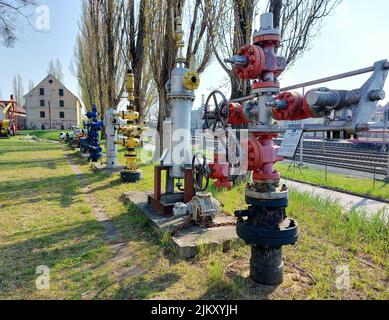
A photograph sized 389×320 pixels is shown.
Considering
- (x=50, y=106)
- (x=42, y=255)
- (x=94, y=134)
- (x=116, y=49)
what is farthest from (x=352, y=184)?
(x=50, y=106)

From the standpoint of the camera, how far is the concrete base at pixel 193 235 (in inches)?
127

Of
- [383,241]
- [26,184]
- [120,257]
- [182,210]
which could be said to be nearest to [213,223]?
[182,210]

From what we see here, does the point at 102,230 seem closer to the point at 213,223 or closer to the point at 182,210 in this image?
the point at 182,210

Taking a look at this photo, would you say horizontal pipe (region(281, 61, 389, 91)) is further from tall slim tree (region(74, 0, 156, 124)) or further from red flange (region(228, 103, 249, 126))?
tall slim tree (region(74, 0, 156, 124))

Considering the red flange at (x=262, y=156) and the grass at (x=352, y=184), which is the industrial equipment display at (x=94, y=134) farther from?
the red flange at (x=262, y=156)

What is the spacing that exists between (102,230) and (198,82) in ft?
7.81

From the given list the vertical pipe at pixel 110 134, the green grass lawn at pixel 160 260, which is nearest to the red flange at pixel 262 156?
the green grass lawn at pixel 160 260

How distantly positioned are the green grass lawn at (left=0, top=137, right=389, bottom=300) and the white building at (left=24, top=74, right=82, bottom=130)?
163ft

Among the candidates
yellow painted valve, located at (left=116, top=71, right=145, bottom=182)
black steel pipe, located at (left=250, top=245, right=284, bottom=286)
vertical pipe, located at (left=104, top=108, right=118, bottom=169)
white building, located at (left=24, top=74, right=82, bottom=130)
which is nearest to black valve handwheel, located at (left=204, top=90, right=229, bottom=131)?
black steel pipe, located at (left=250, top=245, right=284, bottom=286)

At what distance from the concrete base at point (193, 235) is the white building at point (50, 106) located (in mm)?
51069

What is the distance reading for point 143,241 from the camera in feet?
12.4

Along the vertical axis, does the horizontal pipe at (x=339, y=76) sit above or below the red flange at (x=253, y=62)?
below

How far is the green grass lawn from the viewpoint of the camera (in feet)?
8.48
